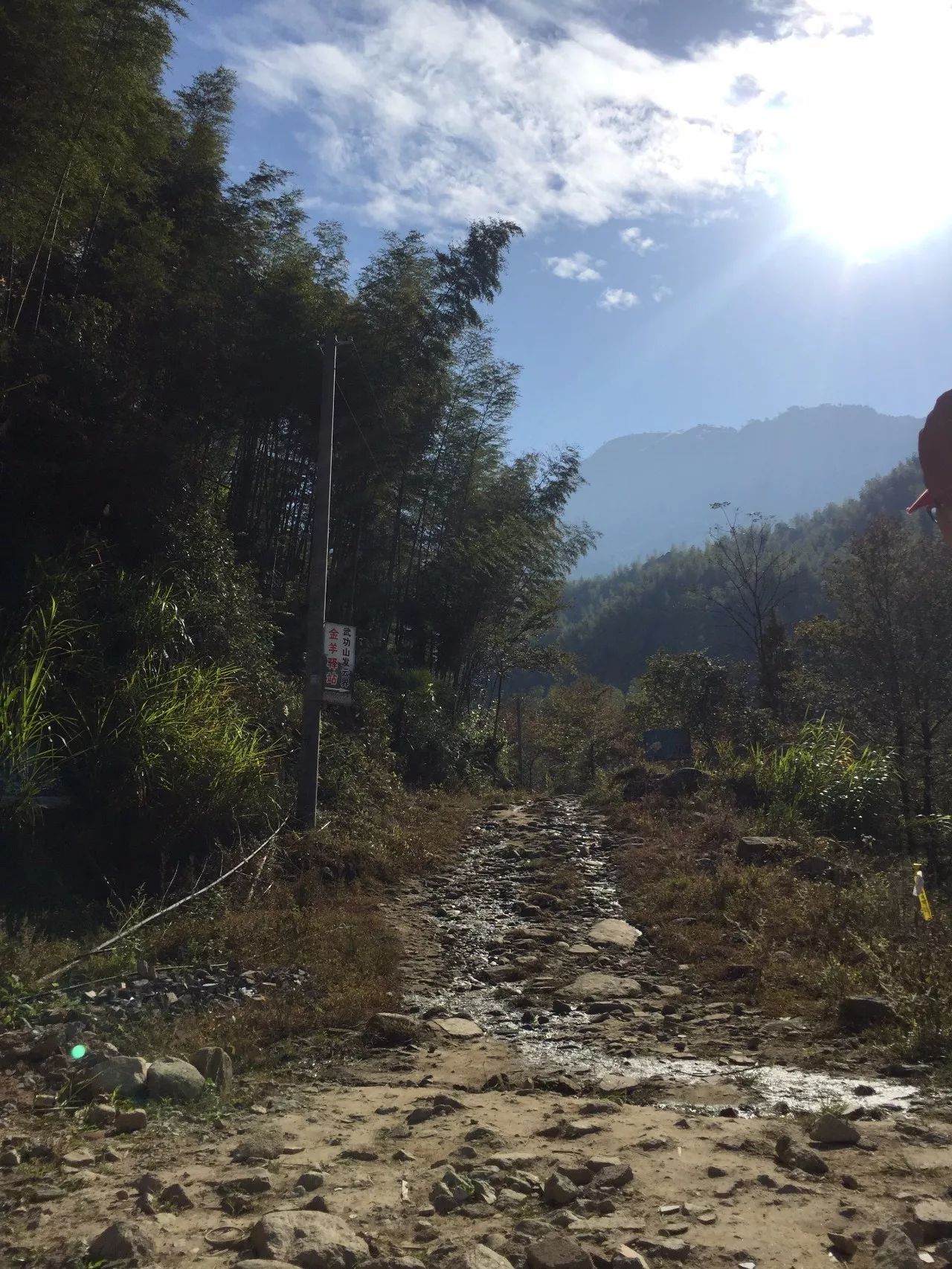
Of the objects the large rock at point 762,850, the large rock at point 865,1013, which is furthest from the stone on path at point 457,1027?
the large rock at point 762,850

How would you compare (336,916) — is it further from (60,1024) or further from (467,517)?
(467,517)

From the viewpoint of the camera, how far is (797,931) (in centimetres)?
649

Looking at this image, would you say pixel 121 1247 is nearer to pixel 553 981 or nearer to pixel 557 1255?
pixel 557 1255

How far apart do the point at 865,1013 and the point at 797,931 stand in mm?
1767

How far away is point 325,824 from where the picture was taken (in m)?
8.91


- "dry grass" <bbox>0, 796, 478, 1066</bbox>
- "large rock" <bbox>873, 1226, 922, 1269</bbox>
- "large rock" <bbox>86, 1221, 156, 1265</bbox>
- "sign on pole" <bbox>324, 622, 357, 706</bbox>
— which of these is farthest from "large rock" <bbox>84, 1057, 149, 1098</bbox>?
"sign on pole" <bbox>324, 622, 357, 706</bbox>

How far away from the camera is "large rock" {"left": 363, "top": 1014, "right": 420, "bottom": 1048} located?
4.80 metres

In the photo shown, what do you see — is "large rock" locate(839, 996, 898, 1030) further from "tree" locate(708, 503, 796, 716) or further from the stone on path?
"tree" locate(708, 503, 796, 716)

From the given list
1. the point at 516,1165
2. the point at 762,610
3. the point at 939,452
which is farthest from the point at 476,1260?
the point at 762,610

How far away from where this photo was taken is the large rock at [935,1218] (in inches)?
97.0

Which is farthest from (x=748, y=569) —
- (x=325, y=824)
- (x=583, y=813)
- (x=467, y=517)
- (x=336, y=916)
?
(x=336, y=916)

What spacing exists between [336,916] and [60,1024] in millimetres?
2714

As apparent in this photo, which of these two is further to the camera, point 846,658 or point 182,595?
point 846,658

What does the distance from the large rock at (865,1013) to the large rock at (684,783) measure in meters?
7.62
